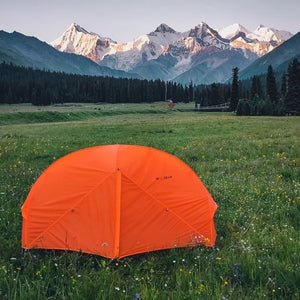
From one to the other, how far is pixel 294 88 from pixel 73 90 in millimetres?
109733

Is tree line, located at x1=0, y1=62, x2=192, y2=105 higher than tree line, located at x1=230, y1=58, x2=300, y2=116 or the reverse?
higher

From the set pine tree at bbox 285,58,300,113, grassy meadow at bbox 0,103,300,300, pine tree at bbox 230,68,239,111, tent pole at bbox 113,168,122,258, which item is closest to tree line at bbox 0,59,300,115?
pine tree at bbox 230,68,239,111

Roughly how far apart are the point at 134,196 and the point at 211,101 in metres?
143

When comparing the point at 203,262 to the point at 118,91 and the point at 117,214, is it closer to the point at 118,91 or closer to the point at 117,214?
the point at 117,214

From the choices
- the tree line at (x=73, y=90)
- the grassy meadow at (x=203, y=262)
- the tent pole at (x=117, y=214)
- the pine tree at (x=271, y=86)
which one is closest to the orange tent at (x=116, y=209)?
the tent pole at (x=117, y=214)

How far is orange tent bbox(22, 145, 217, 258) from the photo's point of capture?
5.49 metres

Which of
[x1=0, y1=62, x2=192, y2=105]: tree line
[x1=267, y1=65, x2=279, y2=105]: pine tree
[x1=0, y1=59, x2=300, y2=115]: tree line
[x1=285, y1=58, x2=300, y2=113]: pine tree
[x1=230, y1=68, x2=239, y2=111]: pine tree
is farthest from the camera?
[x1=0, y1=62, x2=192, y2=105]: tree line

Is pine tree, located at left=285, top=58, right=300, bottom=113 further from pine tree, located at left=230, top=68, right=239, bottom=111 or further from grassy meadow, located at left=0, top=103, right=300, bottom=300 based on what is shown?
grassy meadow, located at left=0, top=103, right=300, bottom=300

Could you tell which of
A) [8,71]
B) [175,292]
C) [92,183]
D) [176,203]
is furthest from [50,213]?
[8,71]

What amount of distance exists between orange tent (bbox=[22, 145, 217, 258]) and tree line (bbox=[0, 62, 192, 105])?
125 meters

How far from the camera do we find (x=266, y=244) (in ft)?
18.5

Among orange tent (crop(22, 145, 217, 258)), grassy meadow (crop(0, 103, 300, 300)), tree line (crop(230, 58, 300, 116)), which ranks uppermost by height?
tree line (crop(230, 58, 300, 116))

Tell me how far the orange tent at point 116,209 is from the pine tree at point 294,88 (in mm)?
72313

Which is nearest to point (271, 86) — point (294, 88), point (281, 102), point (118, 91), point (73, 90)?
point (281, 102)
